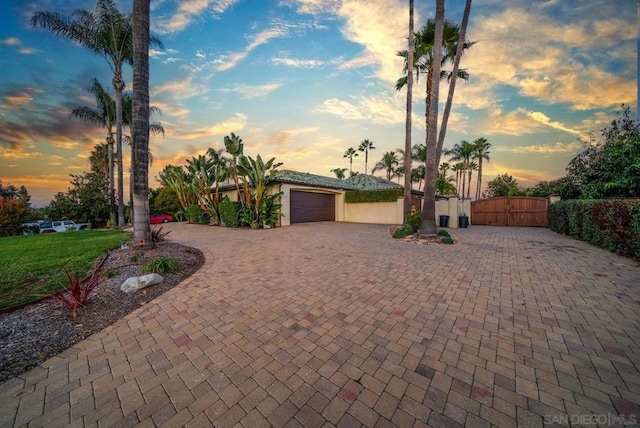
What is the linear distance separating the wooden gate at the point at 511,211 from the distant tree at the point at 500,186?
15810mm

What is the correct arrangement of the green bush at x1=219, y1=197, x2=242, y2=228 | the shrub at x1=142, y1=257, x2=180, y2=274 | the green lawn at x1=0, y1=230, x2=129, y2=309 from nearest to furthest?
the green lawn at x1=0, y1=230, x2=129, y2=309 < the shrub at x1=142, y1=257, x2=180, y2=274 < the green bush at x1=219, y1=197, x2=242, y2=228

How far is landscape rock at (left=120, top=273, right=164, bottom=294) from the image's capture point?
13.1 ft

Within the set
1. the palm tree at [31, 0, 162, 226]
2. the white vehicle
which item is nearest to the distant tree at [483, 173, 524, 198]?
the palm tree at [31, 0, 162, 226]

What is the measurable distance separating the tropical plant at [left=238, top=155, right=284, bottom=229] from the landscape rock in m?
9.37

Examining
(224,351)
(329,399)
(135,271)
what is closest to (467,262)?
(329,399)

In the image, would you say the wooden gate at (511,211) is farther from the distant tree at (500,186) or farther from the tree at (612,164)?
the distant tree at (500,186)

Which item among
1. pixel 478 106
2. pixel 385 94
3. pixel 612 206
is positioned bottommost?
pixel 612 206

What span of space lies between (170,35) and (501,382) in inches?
565

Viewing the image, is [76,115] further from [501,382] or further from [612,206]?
[612,206]

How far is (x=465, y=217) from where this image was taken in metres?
15.3

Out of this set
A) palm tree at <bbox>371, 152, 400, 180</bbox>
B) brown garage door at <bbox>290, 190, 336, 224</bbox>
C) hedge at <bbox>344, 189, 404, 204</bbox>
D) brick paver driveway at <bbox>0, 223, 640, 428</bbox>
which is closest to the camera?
brick paver driveway at <bbox>0, 223, 640, 428</bbox>

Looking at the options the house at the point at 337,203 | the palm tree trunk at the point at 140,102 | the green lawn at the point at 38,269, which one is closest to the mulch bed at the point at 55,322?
the green lawn at the point at 38,269

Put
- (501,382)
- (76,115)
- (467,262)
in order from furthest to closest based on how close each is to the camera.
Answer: (76,115), (467,262), (501,382)

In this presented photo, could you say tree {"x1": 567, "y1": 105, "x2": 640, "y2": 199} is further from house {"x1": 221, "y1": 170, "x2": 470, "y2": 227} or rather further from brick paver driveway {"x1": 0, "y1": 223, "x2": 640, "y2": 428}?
brick paver driveway {"x1": 0, "y1": 223, "x2": 640, "y2": 428}
